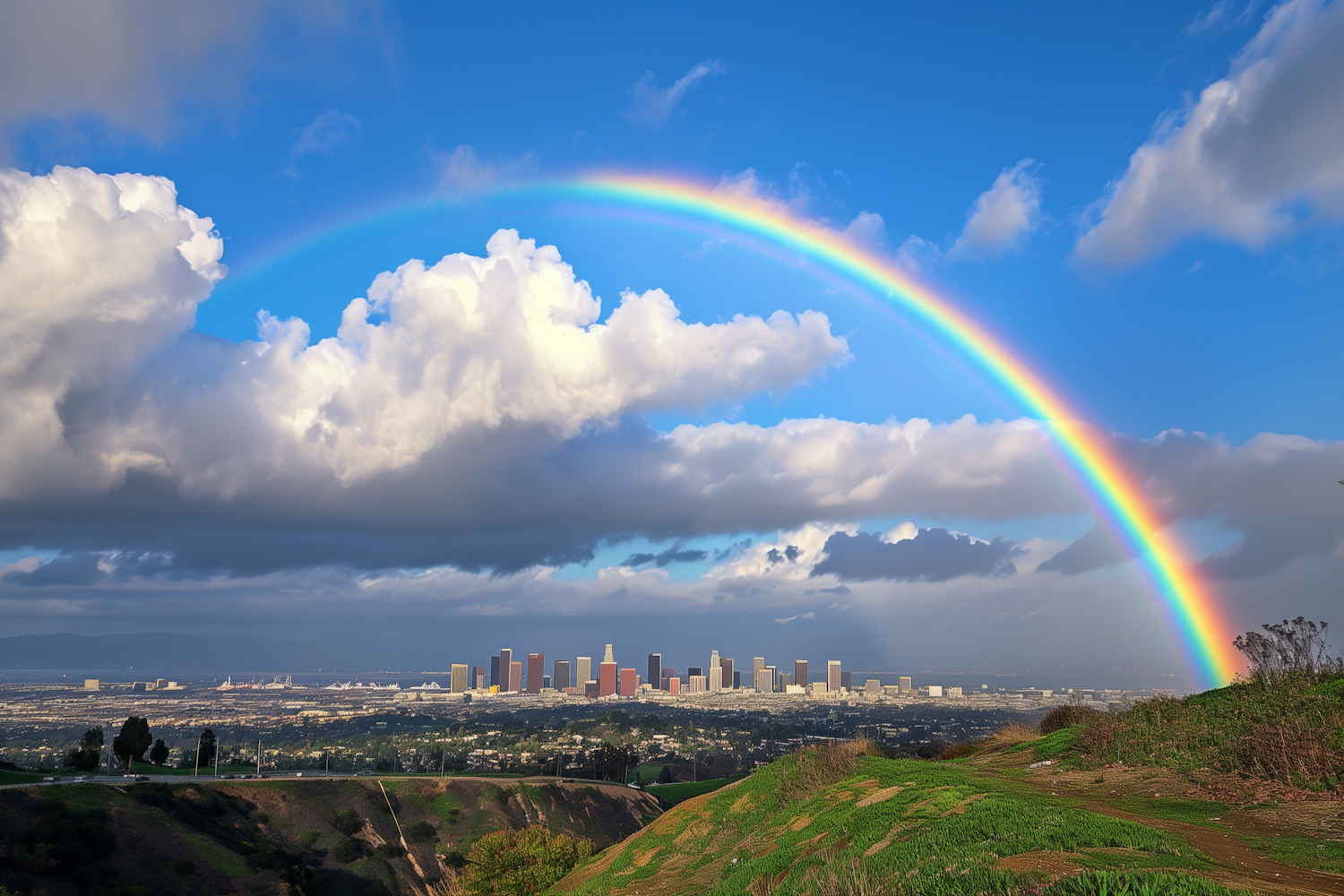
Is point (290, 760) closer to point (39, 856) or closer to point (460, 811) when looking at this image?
point (460, 811)

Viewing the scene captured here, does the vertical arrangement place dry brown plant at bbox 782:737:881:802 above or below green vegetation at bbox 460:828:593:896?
above

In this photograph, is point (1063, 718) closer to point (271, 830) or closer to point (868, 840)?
point (868, 840)

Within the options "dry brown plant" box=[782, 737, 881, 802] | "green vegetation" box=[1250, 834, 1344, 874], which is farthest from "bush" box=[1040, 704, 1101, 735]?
"green vegetation" box=[1250, 834, 1344, 874]

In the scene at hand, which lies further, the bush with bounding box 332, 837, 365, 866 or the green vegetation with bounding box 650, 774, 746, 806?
the green vegetation with bounding box 650, 774, 746, 806

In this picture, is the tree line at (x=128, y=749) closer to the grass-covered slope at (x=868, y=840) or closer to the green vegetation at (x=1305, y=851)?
the grass-covered slope at (x=868, y=840)

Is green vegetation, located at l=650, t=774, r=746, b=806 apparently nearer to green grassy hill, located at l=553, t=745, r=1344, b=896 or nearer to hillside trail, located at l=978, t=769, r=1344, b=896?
green grassy hill, located at l=553, t=745, r=1344, b=896

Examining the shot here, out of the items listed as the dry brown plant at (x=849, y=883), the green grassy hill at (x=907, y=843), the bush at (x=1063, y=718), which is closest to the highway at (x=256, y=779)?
the green grassy hill at (x=907, y=843)

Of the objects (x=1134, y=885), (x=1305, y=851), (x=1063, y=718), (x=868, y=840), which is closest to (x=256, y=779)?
(x=1063, y=718)

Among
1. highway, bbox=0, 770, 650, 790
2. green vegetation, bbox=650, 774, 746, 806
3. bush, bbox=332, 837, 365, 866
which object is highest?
highway, bbox=0, 770, 650, 790
